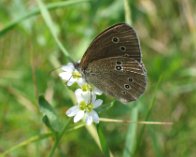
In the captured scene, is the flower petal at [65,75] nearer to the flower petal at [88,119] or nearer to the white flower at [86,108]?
the white flower at [86,108]

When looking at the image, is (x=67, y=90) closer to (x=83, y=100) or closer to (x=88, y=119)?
(x=83, y=100)

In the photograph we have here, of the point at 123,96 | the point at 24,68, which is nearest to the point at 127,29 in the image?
the point at 123,96

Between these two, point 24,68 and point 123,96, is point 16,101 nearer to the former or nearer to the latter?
point 24,68

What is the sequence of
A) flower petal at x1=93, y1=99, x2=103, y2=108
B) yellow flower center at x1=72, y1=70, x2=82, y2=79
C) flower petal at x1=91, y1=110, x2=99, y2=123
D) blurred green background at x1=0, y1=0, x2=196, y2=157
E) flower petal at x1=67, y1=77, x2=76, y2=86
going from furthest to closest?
1. blurred green background at x1=0, y1=0, x2=196, y2=157
2. yellow flower center at x1=72, y1=70, x2=82, y2=79
3. flower petal at x1=67, y1=77, x2=76, y2=86
4. flower petal at x1=93, y1=99, x2=103, y2=108
5. flower petal at x1=91, y1=110, x2=99, y2=123

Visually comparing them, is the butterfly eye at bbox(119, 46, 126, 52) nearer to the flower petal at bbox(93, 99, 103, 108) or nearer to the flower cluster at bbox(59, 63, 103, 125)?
the flower cluster at bbox(59, 63, 103, 125)

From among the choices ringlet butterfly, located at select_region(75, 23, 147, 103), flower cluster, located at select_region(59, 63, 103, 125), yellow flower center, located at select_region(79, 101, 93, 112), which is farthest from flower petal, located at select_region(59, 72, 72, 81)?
yellow flower center, located at select_region(79, 101, 93, 112)

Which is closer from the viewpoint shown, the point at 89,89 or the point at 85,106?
the point at 85,106

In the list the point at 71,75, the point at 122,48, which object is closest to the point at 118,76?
the point at 122,48

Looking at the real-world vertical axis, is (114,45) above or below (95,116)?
above
